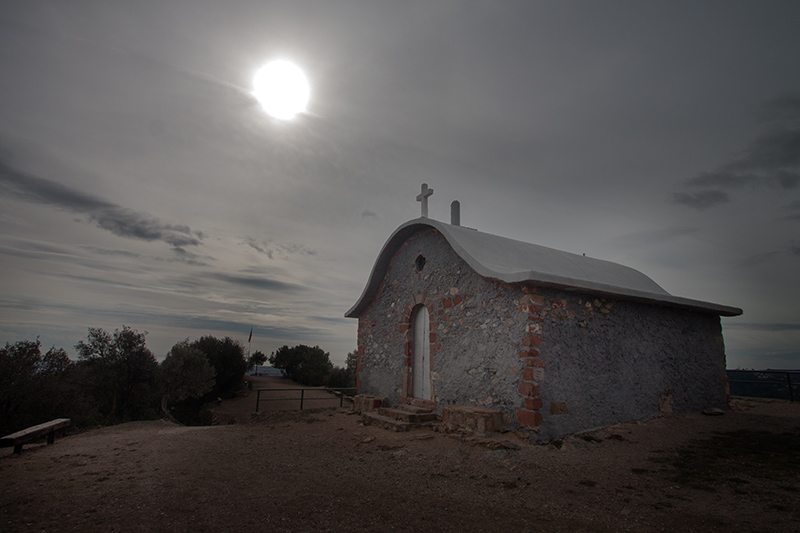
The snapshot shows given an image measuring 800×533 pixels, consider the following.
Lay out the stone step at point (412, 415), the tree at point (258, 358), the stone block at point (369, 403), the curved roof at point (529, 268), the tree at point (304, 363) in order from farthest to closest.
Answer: the tree at point (258, 358)
the tree at point (304, 363)
the stone block at point (369, 403)
the stone step at point (412, 415)
the curved roof at point (529, 268)

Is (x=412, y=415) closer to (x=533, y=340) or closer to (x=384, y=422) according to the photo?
(x=384, y=422)

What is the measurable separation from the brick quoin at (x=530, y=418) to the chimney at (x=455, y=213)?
5964 mm

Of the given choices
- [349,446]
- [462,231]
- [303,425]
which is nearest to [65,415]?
[303,425]

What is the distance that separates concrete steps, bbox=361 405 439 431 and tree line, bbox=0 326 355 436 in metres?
8.63

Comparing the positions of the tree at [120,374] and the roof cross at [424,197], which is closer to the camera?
the roof cross at [424,197]

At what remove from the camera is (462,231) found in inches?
360

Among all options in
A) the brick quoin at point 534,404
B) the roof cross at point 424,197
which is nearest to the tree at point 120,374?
the roof cross at point 424,197

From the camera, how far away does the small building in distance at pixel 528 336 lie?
6.66m

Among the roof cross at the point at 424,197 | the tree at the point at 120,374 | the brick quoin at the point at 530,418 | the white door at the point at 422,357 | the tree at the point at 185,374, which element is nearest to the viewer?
the brick quoin at the point at 530,418

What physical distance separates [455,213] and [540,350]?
5.61 metres

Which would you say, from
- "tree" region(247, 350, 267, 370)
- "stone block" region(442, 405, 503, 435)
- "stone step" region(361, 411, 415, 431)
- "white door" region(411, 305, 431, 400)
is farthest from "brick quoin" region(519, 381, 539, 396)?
"tree" region(247, 350, 267, 370)

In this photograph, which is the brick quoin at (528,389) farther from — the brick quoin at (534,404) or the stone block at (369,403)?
the stone block at (369,403)

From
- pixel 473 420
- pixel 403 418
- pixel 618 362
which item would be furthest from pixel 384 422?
pixel 618 362

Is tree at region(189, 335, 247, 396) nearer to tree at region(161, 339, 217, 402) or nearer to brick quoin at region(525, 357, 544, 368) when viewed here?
tree at region(161, 339, 217, 402)
